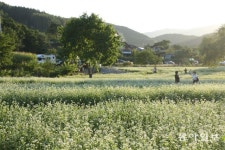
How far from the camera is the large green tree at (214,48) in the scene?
5825 cm

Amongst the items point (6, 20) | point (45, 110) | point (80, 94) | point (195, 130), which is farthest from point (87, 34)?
point (6, 20)

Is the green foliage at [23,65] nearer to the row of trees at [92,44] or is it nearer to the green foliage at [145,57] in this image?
the row of trees at [92,44]

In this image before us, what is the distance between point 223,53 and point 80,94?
43.0 m

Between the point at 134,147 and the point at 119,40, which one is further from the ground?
the point at 119,40

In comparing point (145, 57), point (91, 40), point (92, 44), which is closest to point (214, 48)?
point (92, 44)

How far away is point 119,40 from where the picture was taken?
179 ft

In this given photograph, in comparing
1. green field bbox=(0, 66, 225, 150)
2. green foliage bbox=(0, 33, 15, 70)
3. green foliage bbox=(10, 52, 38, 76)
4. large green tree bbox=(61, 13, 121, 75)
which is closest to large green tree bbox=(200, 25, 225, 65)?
large green tree bbox=(61, 13, 121, 75)

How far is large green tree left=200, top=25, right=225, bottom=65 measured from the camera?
5825 centimetres

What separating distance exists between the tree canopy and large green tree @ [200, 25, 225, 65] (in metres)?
16.5

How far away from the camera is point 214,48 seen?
59.5m

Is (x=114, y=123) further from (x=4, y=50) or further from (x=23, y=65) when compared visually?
(x=23, y=65)

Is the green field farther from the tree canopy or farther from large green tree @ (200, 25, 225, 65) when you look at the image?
large green tree @ (200, 25, 225, 65)

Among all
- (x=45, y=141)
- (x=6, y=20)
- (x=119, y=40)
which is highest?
(x=6, y=20)

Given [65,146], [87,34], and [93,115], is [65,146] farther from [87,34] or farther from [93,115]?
[87,34]
